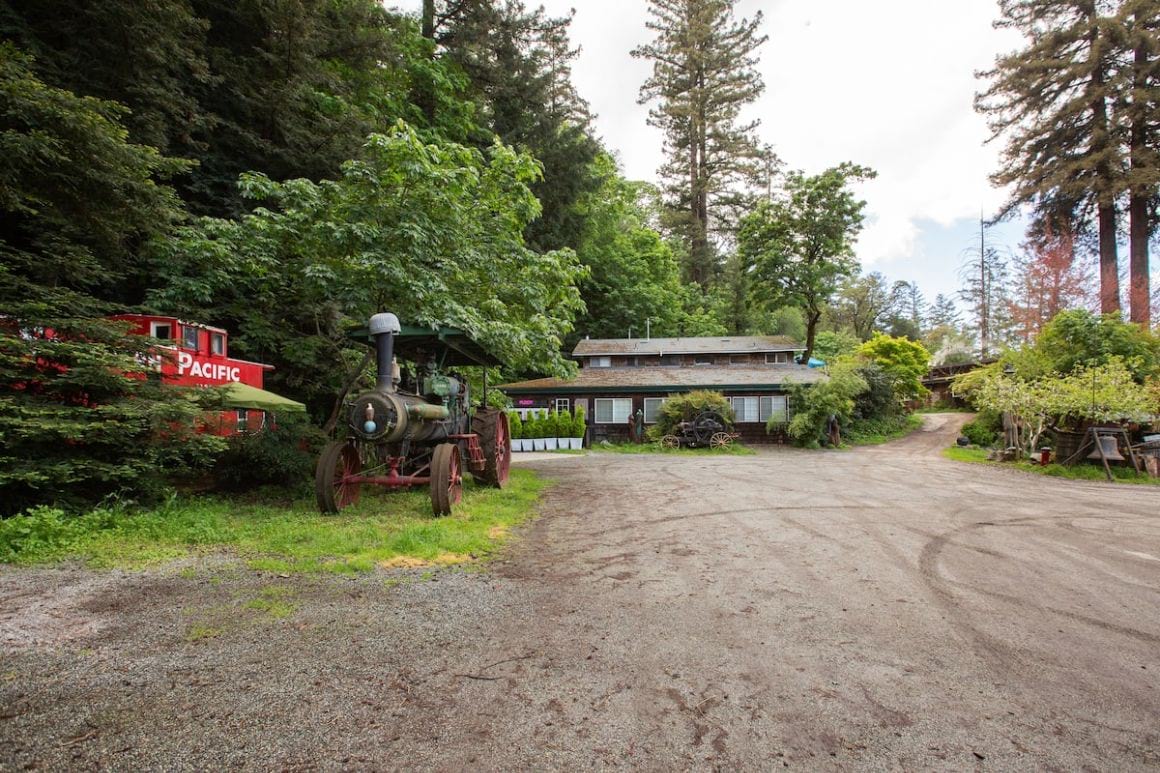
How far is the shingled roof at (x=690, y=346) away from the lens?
87.0 feet

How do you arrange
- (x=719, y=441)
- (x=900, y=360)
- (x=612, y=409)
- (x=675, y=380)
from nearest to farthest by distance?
(x=719, y=441) → (x=675, y=380) → (x=612, y=409) → (x=900, y=360)

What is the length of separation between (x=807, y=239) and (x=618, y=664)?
95.8 ft

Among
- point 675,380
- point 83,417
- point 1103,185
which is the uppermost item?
point 1103,185

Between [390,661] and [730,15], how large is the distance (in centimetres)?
4110

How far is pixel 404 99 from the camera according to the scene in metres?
15.4

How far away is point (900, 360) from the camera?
28.5 m

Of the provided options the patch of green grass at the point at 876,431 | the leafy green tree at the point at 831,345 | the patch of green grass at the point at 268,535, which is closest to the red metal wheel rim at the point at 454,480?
the patch of green grass at the point at 268,535

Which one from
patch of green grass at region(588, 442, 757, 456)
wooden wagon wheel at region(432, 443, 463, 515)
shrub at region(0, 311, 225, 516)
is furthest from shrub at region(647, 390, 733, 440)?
shrub at region(0, 311, 225, 516)

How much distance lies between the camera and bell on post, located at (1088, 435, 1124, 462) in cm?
1272

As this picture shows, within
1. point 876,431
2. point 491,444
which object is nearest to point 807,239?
point 876,431

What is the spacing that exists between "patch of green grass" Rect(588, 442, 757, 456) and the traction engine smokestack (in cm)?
1354

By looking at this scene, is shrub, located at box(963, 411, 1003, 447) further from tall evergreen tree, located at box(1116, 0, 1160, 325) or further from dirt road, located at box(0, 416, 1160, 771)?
dirt road, located at box(0, 416, 1160, 771)

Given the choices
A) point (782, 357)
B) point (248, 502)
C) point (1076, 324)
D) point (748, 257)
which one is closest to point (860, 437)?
point (782, 357)

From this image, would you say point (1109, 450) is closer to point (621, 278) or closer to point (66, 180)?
point (66, 180)
